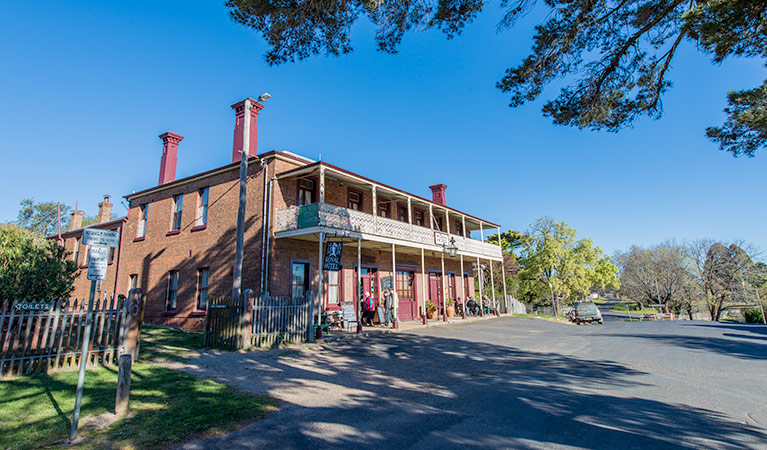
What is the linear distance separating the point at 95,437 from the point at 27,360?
4774mm

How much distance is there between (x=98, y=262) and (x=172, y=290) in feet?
43.0

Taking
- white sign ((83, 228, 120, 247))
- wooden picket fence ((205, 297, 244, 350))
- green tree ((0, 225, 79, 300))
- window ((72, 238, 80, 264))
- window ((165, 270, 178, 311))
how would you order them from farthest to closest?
1. window ((72, 238, 80, 264))
2. window ((165, 270, 178, 311))
3. wooden picket fence ((205, 297, 244, 350))
4. green tree ((0, 225, 79, 300))
5. white sign ((83, 228, 120, 247))

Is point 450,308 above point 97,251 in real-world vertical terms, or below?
below

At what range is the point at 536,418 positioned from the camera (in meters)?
5.06

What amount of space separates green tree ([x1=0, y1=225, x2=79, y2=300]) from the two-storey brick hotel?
17.9 feet

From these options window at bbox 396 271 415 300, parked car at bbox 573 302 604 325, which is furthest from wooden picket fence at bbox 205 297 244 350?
parked car at bbox 573 302 604 325

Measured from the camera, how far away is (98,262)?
5965 millimetres

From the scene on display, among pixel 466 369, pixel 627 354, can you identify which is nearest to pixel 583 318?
pixel 627 354

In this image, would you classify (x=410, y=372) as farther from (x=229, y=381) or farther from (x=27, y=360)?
(x=27, y=360)

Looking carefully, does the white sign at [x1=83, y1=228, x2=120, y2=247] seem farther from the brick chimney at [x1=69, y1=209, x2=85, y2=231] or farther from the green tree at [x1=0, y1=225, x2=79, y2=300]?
the brick chimney at [x1=69, y1=209, x2=85, y2=231]

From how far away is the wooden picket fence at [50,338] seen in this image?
727cm

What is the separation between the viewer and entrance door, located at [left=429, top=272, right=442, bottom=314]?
928 inches

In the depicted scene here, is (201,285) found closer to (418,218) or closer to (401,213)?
(401,213)

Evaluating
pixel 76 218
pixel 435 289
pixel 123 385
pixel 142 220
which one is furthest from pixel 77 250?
pixel 123 385
